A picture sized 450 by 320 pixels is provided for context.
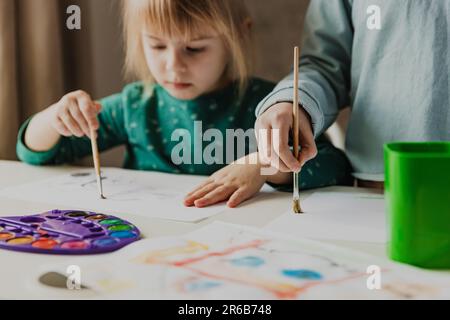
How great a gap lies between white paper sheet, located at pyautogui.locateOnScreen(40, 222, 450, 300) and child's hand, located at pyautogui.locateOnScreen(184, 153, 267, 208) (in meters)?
0.15

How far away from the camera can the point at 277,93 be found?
2.60 feet

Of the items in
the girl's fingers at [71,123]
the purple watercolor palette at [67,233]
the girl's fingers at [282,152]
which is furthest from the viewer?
the girl's fingers at [71,123]

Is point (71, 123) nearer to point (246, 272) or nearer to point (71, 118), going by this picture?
point (71, 118)

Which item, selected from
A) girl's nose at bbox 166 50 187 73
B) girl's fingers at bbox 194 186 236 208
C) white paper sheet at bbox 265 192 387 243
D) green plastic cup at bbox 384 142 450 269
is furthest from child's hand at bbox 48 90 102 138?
green plastic cup at bbox 384 142 450 269

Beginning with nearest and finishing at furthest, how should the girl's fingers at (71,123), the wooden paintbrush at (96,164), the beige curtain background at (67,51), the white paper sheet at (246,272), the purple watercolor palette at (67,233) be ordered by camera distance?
the white paper sheet at (246,272) → the purple watercolor palette at (67,233) → the wooden paintbrush at (96,164) → the girl's fingers at (71,123) → the beige curtain background at (67,51)

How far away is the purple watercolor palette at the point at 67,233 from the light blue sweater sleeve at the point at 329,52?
0.37 m

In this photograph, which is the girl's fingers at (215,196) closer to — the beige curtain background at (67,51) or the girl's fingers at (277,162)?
the girl's fingers at (277,162)

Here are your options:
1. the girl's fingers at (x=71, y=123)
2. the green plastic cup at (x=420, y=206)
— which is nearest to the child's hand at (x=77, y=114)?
the girl's fingers at (x=71, y=123)

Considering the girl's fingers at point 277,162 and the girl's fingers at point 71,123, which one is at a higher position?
the girl's fingers at point 71,123

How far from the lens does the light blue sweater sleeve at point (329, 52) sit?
36.1 inches

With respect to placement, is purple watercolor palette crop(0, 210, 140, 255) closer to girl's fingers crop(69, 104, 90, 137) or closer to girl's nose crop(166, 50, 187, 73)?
girl's fingers crop(69, 104, 90, 137)

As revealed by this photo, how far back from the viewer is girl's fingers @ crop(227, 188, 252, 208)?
29.5 inches

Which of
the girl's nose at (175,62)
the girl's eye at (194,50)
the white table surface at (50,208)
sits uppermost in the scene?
the girl's eye at (194,50)

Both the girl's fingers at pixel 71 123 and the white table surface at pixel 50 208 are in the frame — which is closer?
the white table surface at pixel 50 208
